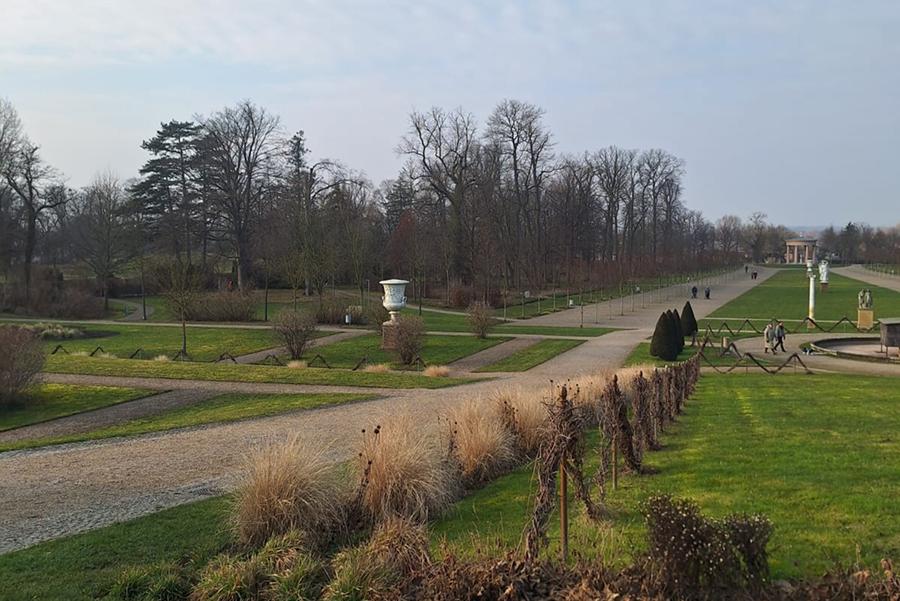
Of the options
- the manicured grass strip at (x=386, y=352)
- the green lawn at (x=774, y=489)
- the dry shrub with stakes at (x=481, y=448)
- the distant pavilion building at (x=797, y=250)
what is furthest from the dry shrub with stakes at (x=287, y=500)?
the distant pavilion building at (x=797, y=250)

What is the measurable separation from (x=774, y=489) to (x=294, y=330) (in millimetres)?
A: 19943

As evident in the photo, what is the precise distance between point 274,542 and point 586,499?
8.51 ft

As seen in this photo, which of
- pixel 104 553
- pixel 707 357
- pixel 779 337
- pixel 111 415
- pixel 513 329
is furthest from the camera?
pixel 513 329

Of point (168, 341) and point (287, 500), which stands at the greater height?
point (287, 500)

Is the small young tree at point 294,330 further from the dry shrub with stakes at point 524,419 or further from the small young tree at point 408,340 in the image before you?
the dry shrub with stakes at point 524,419

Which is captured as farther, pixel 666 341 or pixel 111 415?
pixel 666 341

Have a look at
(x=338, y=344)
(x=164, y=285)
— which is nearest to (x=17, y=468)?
(x=338, y=344)

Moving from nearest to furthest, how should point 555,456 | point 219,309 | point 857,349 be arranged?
1. point 555,456
2. point 857,349
3. point 219,309

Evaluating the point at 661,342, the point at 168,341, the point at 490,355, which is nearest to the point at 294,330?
the point at 490,355

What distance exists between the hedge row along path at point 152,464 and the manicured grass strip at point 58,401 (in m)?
1.24

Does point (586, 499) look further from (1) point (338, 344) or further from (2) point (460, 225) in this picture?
(2) point (460, 225)

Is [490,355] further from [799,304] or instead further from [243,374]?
[799,304]

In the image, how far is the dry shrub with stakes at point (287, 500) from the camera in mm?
6227

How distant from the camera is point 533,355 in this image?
26.1m
